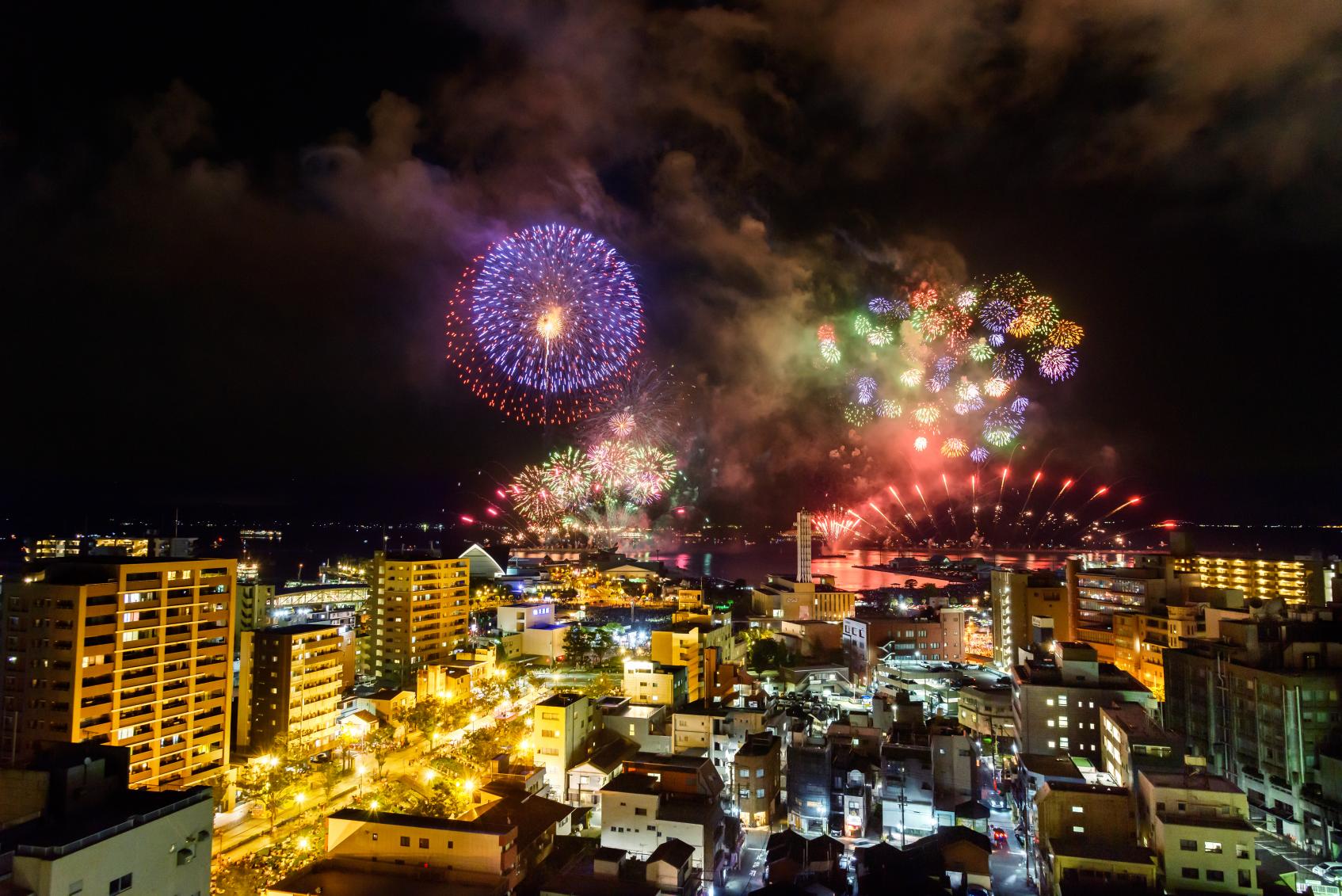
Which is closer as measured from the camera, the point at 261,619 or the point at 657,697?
the point at 657,697

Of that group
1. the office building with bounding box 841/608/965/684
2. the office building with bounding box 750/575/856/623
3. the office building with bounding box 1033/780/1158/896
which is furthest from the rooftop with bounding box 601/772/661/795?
the office building with bounding box 750/575/856/623

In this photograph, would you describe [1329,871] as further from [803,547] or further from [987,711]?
[803,547]

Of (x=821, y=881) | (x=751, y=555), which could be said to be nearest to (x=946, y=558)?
(x=751, y=555)

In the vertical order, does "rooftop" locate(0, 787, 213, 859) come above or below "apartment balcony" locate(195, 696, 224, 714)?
above

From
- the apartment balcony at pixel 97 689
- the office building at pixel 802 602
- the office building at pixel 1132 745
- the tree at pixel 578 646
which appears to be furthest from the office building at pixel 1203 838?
the office building at pixel 802 602

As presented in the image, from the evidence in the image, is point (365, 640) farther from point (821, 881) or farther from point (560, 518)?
point (821, 881)

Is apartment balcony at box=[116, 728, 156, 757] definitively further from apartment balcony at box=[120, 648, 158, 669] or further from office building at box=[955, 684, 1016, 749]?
office building at box=[955, 684, 1016, 749]

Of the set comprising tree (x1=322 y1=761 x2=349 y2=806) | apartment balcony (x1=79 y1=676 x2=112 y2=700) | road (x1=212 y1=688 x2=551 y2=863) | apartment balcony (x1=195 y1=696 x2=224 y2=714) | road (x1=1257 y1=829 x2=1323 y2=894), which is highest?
apartment balcony (x1=79 y1=676 x2=112 y2=700)
